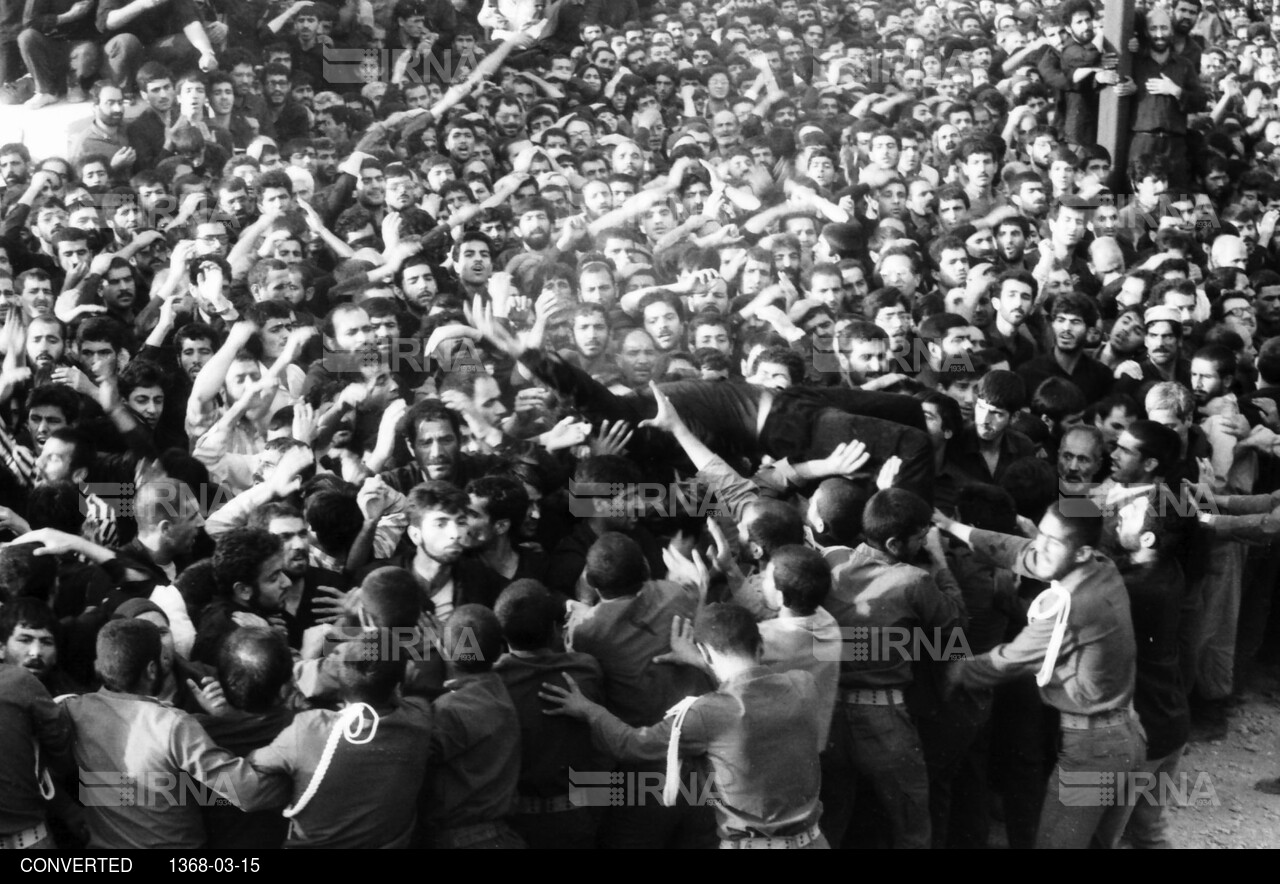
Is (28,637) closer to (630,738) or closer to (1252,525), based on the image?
(630,738)

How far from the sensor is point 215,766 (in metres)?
3.10

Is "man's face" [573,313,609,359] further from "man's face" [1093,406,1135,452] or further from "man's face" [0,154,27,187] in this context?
"man's face" [0,154,27,187]

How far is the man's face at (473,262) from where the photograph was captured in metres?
6.09

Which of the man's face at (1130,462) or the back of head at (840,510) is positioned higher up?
the back of head at (840,510)

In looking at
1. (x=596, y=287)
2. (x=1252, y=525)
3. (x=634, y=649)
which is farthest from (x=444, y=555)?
(x=1252, y=525)

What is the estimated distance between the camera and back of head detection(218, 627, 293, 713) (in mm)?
3141

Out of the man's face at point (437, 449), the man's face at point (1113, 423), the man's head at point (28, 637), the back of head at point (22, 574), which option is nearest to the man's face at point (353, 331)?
the man's face at point (437, 449)

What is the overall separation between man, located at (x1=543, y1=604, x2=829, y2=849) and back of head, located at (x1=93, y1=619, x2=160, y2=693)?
0.86 m

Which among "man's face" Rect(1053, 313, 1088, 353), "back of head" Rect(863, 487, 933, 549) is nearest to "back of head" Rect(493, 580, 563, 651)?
"back of head" Rect(863, 487, 933, 549)

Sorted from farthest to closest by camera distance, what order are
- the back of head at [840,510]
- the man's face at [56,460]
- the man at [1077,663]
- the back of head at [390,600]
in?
the man's face at [56,460], the back of head at [840,510], the man at [1077,663], the back of head at [390,600]

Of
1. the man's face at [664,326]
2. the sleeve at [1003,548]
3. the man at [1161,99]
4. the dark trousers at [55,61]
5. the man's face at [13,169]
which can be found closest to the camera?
the sleeve at [1003,548]

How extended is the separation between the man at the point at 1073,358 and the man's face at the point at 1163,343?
0.19m

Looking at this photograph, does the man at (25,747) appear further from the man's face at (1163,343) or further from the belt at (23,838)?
the man's face at (1163,343)

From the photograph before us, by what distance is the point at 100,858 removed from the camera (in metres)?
3.28
